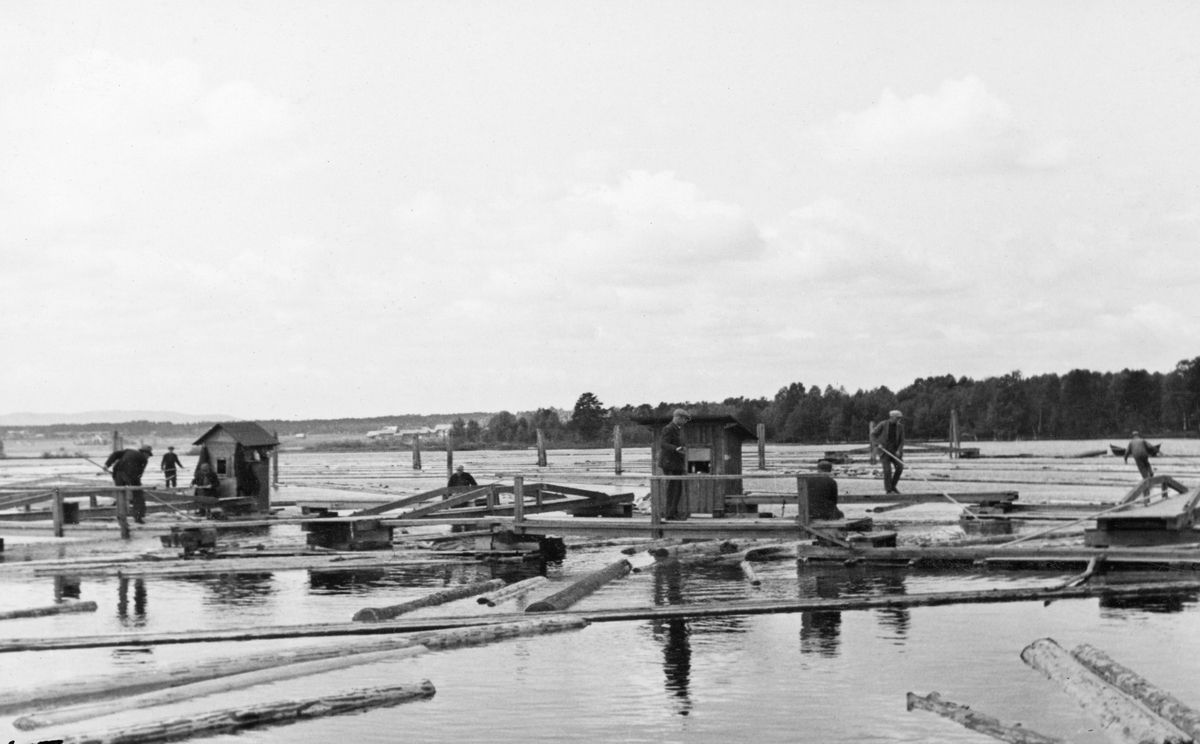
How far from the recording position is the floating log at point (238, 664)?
1123cm

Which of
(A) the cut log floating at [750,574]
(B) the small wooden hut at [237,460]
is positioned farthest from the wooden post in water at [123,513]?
(A) the cut log floating at [750,574]

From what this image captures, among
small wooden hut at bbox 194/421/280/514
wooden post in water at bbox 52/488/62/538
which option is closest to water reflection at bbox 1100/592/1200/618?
wooden post in water at bbox 52/488/62/538

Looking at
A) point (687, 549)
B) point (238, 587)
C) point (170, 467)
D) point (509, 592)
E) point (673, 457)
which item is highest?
point (673, 457)

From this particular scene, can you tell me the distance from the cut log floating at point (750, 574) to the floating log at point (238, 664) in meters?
4.65

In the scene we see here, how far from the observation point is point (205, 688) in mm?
11578

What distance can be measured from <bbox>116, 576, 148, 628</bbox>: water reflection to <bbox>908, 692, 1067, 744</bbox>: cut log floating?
1005 centimetres

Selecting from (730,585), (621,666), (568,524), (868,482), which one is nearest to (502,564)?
(568,524)

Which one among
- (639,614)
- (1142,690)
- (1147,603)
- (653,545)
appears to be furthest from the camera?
(653,545)

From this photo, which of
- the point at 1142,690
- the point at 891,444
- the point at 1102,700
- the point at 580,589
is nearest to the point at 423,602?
the point at 580,589

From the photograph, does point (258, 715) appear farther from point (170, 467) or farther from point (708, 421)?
point (170, 467)

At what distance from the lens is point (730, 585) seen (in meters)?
19.5

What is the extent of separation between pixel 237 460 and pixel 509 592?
16423mm

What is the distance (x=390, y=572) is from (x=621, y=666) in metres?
10.4

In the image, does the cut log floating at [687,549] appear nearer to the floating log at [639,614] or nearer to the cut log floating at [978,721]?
the floating log at [639,614]
